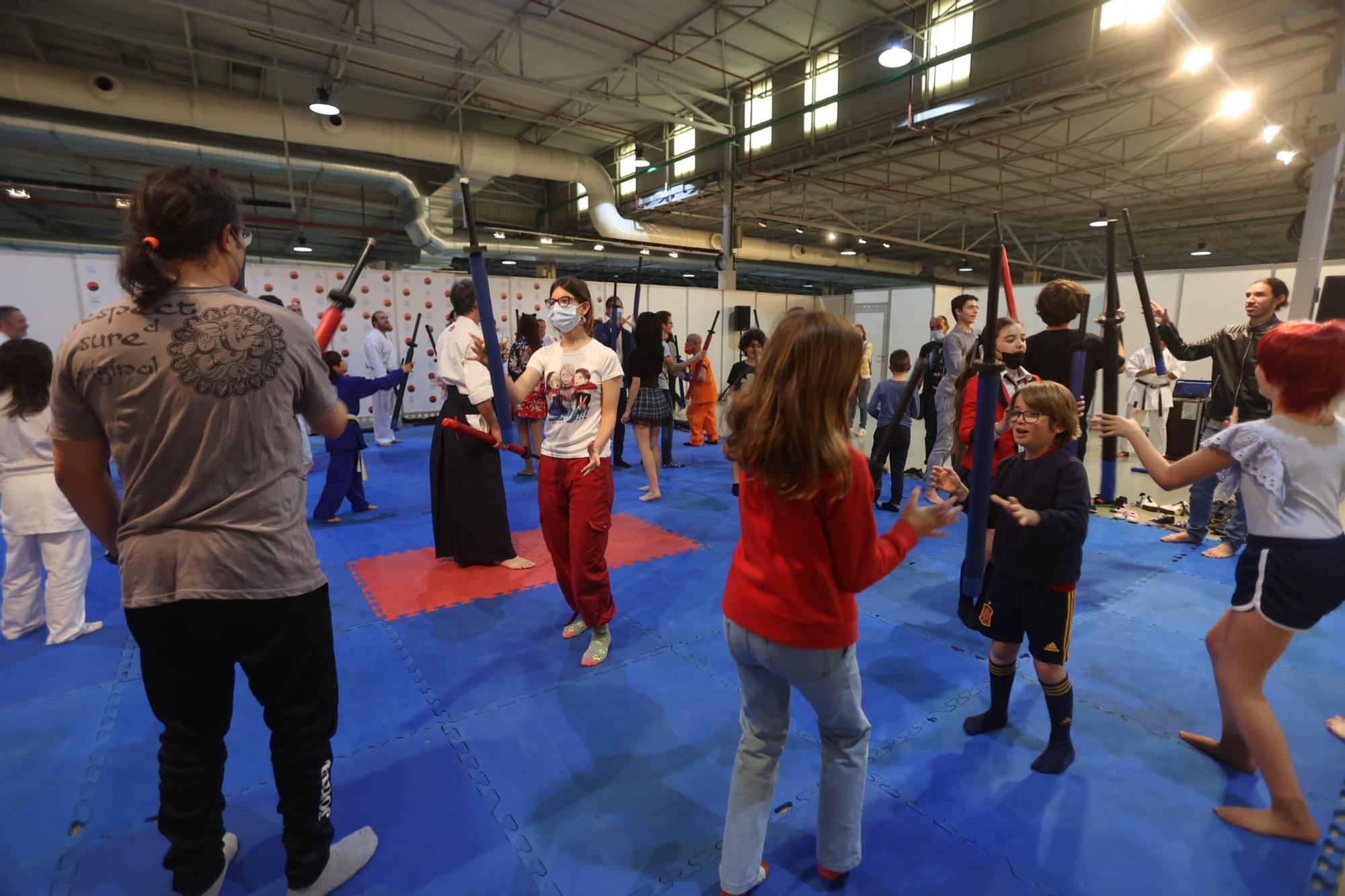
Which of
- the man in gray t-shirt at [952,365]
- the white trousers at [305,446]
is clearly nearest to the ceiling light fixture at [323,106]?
the white trousers at [305,446]

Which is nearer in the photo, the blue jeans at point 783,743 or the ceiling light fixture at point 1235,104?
the blue jeans at point 783,743

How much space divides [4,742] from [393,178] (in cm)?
951

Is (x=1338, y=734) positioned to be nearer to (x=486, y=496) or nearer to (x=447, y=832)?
(x=447, y=832)

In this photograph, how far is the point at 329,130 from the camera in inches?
353

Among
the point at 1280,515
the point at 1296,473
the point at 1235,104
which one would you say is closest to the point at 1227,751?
the point at 1280,515

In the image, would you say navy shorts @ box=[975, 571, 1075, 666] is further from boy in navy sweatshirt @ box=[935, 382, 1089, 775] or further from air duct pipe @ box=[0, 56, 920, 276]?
air duct pipe @ box=[0, 56, 920, 276]

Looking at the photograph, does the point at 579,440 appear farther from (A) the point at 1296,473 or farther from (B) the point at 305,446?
(A) the point at 1296,473

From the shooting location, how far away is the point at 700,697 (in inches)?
112

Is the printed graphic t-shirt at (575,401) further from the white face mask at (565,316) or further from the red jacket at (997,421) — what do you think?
the red jacket at (997,421)

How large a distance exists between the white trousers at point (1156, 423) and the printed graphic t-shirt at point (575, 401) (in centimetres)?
819

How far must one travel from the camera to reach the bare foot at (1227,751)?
7.71 ft

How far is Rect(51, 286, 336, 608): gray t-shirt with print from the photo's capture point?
135 cm

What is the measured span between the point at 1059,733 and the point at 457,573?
3.60m

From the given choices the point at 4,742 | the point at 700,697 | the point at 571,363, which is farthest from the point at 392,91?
the point at 700,697
